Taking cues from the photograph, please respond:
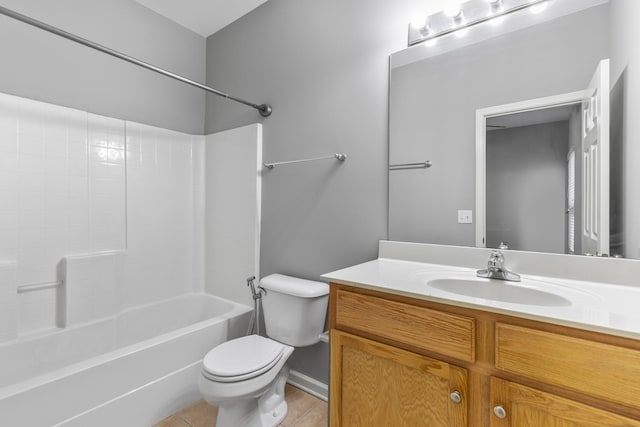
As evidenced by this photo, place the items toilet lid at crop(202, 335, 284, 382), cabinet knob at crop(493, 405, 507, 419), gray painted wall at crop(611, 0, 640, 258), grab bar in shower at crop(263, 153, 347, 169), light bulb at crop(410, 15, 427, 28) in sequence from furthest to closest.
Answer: grab bar in shower at crop(263, 153, 347, 169) → light bulb at crop(410, 15, 427, 28) → toilet lid at crop(202, 335, 284, 382) → gray painted wall at crop(611, 0, 640, 258) → cabinet knob at crop(493, 405, 507, 419)

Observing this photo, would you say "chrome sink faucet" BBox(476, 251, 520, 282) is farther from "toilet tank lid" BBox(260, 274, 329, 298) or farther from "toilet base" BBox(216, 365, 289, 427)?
"toilet base" BBox(216, 365, 289, 427)

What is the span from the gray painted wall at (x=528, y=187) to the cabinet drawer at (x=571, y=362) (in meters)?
0.55

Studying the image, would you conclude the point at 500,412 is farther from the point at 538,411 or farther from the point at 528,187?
the point at 528,187

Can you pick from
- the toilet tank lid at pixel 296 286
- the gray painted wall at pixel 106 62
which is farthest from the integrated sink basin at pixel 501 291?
the gray painted wall at pixel 106 62

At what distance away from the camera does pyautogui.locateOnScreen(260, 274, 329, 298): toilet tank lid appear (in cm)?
164

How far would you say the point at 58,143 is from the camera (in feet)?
5.98

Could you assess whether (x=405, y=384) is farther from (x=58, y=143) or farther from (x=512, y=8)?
(x=58, y=143)

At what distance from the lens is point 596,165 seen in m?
1.11

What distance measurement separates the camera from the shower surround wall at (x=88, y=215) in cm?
168

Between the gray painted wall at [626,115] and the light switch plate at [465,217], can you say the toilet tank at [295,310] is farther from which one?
the gray painted wall at [626,115]

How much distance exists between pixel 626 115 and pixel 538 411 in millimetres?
1031

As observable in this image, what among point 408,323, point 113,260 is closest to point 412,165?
point 408,323

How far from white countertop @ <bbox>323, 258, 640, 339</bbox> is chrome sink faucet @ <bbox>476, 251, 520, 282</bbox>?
0.13 feet

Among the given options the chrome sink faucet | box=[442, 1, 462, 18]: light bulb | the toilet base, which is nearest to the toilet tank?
the toilet base
